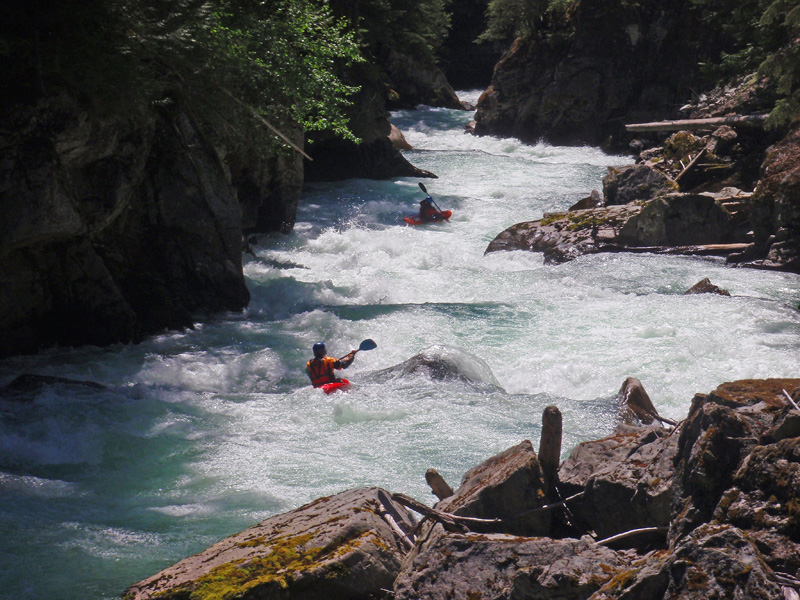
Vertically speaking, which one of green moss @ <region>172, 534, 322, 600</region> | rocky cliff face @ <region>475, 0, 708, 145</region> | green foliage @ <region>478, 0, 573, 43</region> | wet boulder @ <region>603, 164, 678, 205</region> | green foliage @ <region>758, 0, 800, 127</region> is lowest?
green moss @ <region>172, 534, 322, 600</region>

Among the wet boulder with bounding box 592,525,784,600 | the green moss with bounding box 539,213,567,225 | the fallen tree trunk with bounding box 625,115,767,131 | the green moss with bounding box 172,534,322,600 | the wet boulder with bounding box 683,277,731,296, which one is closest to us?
the wet boulder with bounding box 592,525,784,600

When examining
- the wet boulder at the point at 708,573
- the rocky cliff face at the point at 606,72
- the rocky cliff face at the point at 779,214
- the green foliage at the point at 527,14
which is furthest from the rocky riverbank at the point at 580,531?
the green foliage at the point at 527,14

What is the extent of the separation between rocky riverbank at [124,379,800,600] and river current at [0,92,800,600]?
3.93 ft

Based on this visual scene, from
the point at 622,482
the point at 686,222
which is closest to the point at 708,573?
the point at 622,482

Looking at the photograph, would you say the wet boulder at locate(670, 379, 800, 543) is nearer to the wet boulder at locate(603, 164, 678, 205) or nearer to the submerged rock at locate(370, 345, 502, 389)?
the submerged rock at locate(370, 345, 502, 389)

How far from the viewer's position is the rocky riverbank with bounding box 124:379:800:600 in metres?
2.35

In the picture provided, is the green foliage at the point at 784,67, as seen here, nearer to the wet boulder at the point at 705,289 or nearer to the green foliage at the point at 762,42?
the green foliage at the point at 762,42

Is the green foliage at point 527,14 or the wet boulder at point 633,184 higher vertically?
the green foliage at point 527,14

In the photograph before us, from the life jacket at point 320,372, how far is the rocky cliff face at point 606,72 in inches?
731

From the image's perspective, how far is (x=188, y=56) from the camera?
880 centimetres

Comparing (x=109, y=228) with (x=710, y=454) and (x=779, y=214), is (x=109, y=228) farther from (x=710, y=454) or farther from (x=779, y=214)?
(x=779, y=214)

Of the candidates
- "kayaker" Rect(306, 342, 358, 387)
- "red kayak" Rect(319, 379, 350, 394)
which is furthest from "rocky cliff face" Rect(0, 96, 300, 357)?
"red kayak" Rect(319, 379, 350, 394)

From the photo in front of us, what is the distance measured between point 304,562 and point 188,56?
7.27m

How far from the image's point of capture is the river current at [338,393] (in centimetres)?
488
